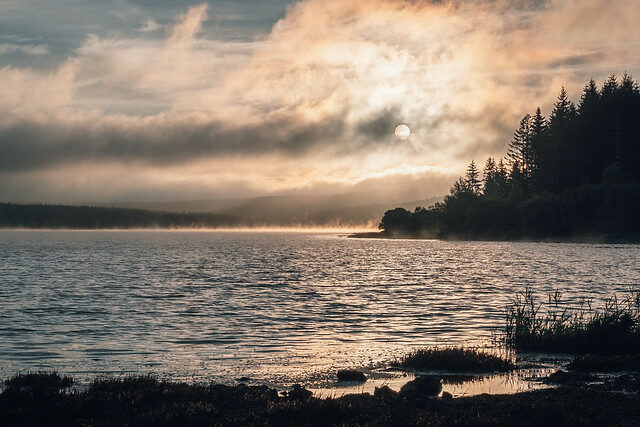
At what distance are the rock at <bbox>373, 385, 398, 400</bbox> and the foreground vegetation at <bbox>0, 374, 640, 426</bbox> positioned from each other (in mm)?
29

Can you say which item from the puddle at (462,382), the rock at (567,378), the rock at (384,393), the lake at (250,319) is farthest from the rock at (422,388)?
the rock at (567,378)

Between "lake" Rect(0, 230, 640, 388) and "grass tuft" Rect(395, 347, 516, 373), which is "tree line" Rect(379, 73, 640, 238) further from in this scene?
"grass tuft" Rect(395, 347, 516, 373)

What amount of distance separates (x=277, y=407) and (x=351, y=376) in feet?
17.2

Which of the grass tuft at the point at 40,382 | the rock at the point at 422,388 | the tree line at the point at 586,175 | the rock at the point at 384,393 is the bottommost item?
the grass tuft at the point at 40,382

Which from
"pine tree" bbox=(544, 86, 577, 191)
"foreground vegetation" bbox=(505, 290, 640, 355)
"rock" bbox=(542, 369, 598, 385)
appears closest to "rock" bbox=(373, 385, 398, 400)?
"rock" bbox=(542, 369, 598, 385)

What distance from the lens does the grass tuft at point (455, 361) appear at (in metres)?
21.5

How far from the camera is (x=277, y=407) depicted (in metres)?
15.0

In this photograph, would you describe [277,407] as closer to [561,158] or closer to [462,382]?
[462,382]

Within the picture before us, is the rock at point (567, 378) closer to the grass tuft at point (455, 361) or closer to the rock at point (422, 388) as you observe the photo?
the grass tuft at point (455, 361)

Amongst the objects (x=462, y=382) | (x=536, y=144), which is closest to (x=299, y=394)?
(x=462, y=382)

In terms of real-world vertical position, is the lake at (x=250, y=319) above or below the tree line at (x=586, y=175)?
below

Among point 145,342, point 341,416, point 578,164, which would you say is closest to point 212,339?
point 145,342

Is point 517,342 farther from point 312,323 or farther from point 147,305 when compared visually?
point 147,305

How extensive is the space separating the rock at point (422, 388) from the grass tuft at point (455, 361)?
390 cm
